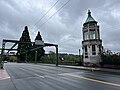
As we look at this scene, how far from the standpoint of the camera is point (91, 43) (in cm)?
3034

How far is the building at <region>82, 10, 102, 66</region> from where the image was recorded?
29609mm

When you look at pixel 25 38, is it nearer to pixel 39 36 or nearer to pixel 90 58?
pixel 39 36

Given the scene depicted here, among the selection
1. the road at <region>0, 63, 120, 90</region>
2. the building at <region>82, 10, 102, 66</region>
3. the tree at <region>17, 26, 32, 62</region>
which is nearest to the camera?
the road at <region>0, 63, 120, 90</region>

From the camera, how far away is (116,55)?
79.1 feet

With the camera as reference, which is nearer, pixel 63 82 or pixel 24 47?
pixel 63 82

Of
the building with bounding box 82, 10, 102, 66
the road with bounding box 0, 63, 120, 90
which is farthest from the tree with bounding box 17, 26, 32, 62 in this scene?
the road with bounding box 0, 63, 120, 90

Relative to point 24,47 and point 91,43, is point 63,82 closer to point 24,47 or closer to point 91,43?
point 91,43

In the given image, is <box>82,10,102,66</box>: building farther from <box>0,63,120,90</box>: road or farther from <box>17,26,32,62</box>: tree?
<box>17,26,32,62</box>: tree

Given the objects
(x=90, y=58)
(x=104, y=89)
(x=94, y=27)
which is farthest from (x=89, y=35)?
(x=104, y=89)

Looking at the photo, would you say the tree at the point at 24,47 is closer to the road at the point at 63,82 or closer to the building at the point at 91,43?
the building at the point at 91,43

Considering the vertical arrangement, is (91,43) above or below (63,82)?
above

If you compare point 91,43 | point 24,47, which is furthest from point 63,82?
point 24,47

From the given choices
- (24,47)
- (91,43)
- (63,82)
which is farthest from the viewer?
(24,47)

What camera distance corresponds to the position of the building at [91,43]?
2961 centimetres
